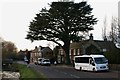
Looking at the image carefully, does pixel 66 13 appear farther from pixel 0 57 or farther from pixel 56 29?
pixel 0 57

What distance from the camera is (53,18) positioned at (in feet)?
236

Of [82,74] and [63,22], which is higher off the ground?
[63,22]

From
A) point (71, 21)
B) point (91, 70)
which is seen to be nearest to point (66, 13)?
point (71, 21)

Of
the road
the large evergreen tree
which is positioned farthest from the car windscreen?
the large evergreen tree

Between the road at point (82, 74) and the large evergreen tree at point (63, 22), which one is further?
the large evergreen tree at point (63, 22)

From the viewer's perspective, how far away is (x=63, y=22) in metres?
73.3

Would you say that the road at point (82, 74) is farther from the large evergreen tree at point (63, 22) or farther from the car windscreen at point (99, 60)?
the large evergreen tree at point (63, 22)

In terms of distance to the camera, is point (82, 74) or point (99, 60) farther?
point (99, 60)

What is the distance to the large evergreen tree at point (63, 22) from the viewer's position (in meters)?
71.0

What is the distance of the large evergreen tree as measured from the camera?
233 feet

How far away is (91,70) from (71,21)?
86.6ft

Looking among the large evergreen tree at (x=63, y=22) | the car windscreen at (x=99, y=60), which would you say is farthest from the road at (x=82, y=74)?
the large evergreen tree at (x=63, y=22)

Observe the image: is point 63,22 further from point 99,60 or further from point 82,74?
point 82,74

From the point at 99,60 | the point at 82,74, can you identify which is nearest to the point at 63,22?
the point at 99,60
